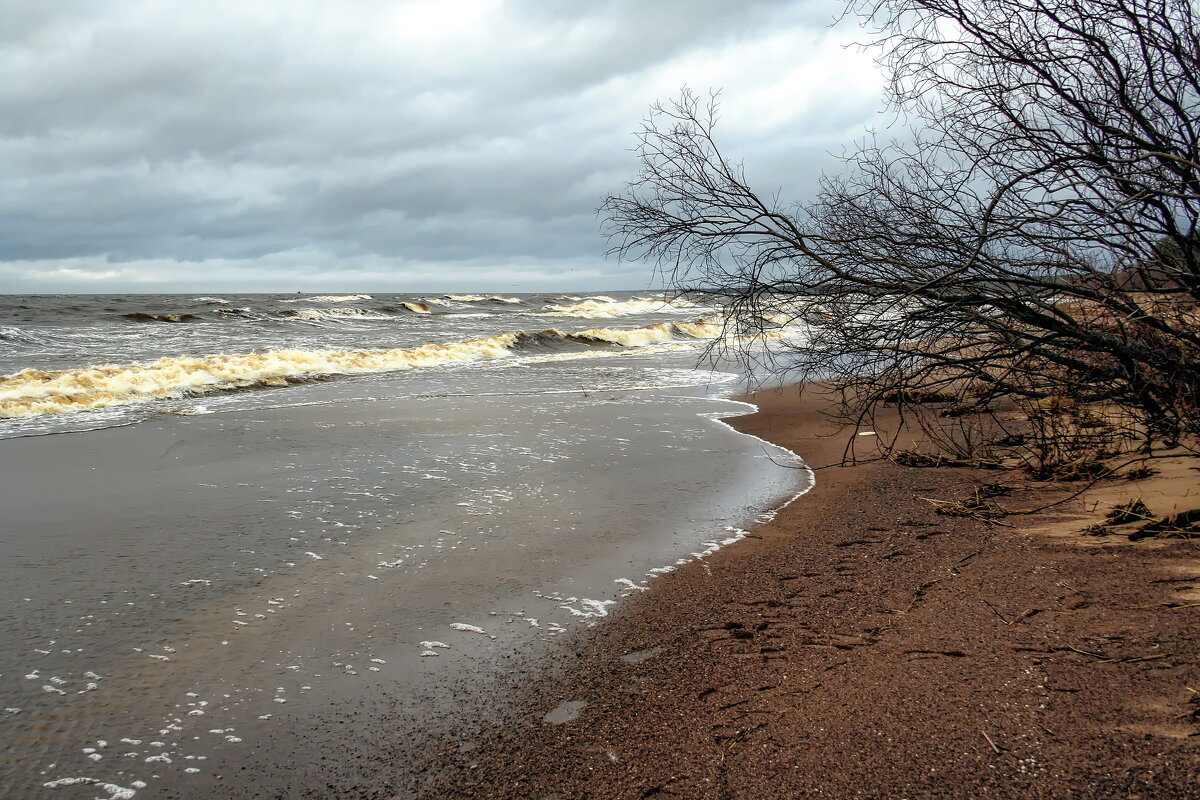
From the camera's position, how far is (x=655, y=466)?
7.97m

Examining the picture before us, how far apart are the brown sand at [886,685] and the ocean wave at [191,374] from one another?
11968 millimetres

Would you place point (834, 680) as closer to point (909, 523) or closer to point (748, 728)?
point (748, 728)

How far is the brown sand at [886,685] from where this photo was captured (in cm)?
262

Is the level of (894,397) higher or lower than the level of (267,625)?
higher

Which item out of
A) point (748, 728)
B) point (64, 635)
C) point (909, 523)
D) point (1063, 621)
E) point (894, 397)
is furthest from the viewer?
point (909, 523)

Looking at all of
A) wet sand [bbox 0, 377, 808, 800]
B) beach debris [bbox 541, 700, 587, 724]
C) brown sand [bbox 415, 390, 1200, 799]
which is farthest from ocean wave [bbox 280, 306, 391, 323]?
beach debris [bbox 541, 700, 587, 724]

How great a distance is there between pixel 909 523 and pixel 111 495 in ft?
21.5

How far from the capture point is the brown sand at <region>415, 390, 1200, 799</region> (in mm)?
2617

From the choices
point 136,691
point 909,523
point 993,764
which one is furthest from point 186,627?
point 909,523

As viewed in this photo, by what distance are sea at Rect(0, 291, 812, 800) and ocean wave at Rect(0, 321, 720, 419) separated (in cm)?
20

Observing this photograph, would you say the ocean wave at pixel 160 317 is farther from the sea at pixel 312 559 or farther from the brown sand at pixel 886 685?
the brown sand at pixel 886 685

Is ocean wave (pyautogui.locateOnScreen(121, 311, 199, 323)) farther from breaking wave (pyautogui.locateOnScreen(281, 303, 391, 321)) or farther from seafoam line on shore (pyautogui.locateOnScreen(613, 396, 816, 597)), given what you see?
seafoam line on shore (pyautogui.locateOnScreen(613, 396, 816, 597))

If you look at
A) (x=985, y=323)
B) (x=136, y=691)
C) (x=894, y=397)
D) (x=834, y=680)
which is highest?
(x=985, y=323)

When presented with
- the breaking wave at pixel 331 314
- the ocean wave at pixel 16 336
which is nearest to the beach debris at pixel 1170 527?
the ocean wave at pixel 16 336
